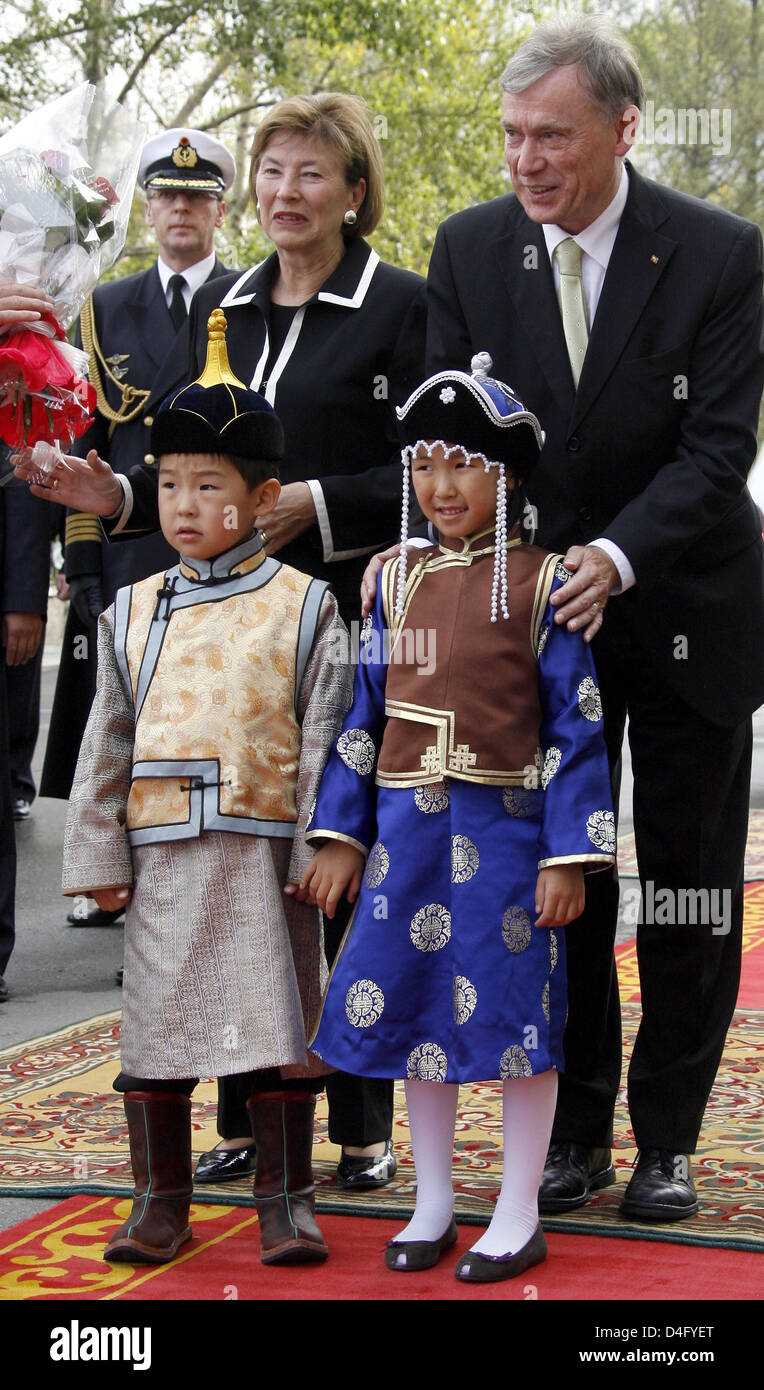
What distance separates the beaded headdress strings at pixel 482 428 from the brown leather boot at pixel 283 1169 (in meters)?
0.94

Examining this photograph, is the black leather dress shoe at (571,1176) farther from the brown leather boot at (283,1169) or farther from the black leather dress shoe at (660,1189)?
the brown leather boot at (283,1169)

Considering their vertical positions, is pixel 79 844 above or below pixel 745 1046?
above

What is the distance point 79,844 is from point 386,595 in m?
0.73

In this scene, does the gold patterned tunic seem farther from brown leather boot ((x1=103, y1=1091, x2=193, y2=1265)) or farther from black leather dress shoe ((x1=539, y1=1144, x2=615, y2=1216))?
black leather dress shoe ((x1=539, y1=1144, x2=615, y2=1216))

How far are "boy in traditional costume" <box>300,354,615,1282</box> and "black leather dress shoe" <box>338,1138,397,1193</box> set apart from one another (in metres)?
0.47

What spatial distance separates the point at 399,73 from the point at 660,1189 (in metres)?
23.6

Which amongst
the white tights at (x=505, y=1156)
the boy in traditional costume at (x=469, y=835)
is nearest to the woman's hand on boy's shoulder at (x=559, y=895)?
the boy in traditional costume at (x=469, y=835)

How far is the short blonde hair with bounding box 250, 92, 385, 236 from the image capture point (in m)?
3.80

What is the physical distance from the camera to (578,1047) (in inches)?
145

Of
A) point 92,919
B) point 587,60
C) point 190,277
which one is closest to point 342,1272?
point 587,60

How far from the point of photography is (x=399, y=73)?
25000 millimetres
